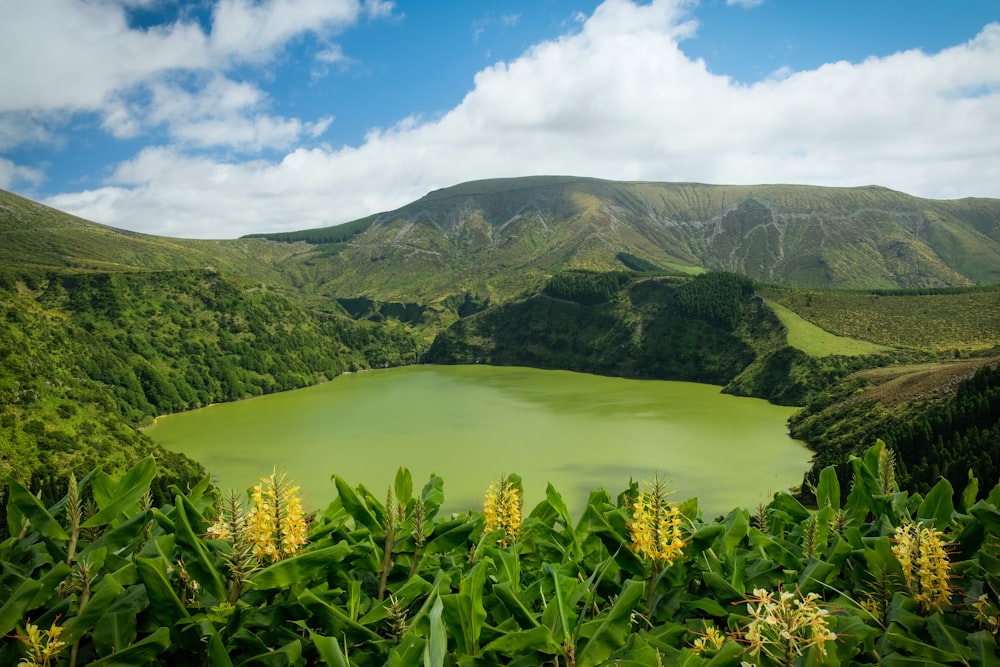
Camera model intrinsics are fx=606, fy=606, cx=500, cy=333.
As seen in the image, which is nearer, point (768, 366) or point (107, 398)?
point (107, 398)

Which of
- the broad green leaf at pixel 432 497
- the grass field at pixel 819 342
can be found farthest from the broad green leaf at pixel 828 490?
the grass field at pixel 819 342

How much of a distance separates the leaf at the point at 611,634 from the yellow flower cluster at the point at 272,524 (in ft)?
3.22

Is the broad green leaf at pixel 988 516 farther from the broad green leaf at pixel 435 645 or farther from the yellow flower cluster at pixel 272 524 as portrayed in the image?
the yellow flower cluster at pixel 272 524

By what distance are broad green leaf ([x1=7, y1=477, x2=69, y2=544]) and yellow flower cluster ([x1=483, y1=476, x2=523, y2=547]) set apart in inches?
65.4

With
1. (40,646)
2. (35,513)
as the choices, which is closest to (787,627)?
(40,646)

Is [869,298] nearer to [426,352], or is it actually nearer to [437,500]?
[426,352]

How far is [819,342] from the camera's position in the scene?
63719 millimetres

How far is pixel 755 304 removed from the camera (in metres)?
75.4

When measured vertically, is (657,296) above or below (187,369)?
above

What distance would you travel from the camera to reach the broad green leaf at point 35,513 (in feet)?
6.51

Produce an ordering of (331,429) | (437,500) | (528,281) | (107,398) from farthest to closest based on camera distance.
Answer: (528,281)
(107,398)
(331,429)
(437,500)

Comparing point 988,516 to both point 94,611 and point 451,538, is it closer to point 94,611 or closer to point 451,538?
point 451,538

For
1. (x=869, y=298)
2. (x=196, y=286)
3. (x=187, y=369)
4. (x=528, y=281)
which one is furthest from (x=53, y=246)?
(x=869, y=298)

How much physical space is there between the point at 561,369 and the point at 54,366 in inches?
2443
